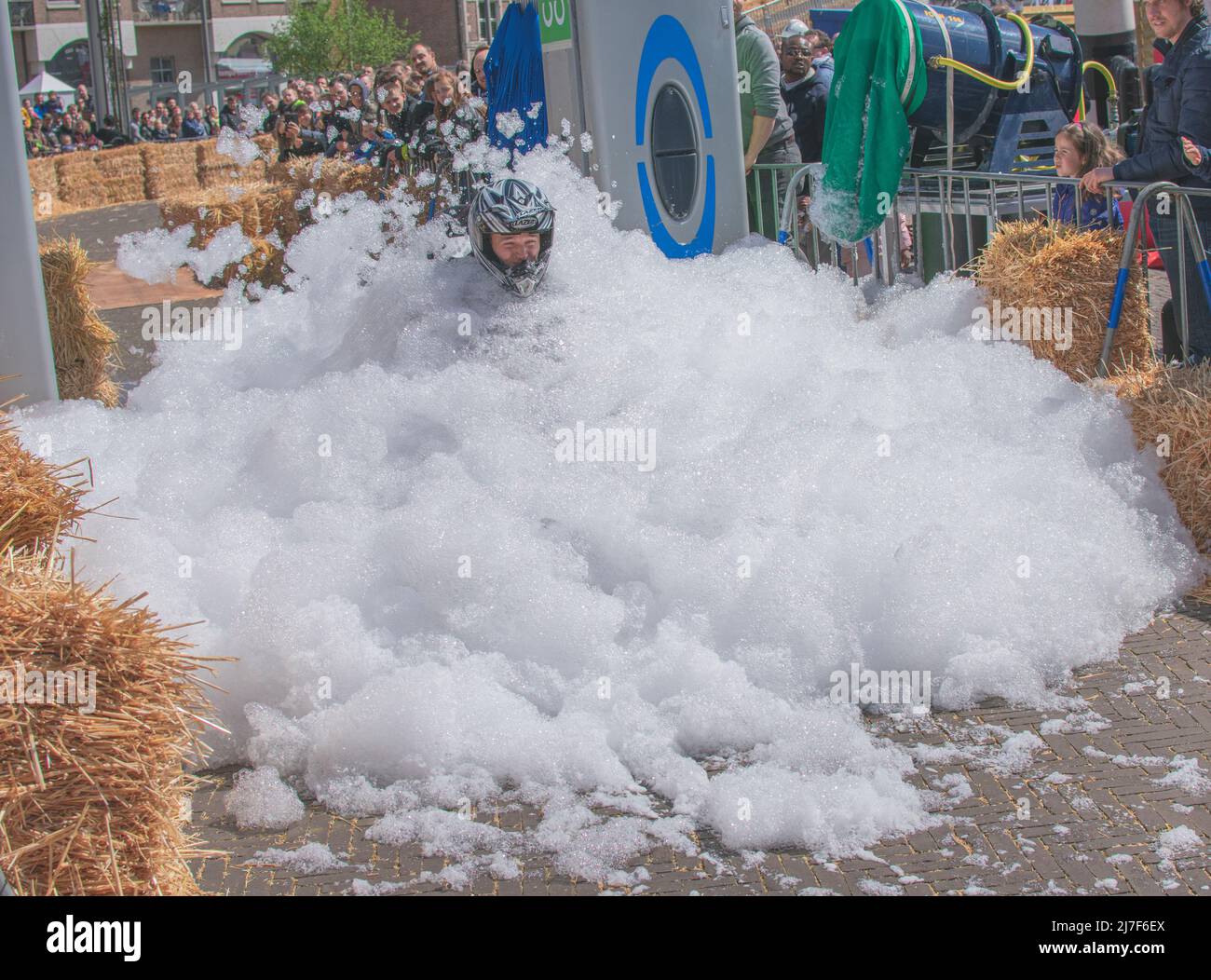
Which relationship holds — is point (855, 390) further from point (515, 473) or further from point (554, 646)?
point (554, 646)

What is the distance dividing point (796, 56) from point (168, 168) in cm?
2353

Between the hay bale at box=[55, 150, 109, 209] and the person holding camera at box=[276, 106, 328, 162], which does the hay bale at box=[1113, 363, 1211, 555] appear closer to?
the person holding camera at box=[276, 106, 328, 162]

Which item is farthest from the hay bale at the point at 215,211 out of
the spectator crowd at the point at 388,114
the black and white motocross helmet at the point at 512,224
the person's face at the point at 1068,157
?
the person's face at the point at 1068,157

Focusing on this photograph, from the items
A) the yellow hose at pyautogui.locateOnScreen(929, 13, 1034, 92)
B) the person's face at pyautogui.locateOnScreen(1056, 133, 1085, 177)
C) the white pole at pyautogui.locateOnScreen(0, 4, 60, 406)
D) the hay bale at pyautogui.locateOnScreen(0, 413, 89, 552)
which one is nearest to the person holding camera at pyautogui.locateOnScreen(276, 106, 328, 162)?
the yellow hose at pyautogui.locateOnScreen(929, 13, 1034, 92)

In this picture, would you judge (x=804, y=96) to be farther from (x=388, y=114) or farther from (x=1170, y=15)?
(x=388, y=114)

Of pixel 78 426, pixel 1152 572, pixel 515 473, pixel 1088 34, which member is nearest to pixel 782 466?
pixel 515 473

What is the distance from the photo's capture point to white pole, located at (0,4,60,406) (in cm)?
645

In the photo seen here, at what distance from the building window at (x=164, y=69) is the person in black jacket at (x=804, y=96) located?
62.0 m

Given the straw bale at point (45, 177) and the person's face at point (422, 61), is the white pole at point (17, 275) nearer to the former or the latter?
the person's face at point (422, 61)

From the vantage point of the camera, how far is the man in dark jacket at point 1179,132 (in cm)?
652

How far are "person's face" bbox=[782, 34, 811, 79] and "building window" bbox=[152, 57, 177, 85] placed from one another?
61942 mm

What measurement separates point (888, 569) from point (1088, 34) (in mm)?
9967

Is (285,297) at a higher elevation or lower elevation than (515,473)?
higher
